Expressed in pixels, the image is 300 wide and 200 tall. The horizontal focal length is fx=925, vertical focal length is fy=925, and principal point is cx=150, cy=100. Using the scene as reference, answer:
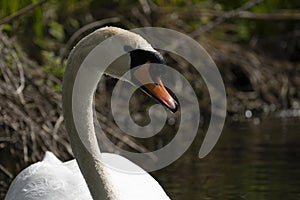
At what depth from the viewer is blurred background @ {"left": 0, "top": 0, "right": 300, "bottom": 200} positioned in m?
7.62

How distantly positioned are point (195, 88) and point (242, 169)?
4.38 meters

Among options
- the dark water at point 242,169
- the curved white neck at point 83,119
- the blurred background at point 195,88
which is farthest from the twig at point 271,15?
the curved white neck at point 83,119

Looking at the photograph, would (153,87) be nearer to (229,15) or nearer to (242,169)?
(242,169)

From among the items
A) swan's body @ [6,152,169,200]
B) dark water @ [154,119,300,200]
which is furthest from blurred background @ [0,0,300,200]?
swan's body @ [6,152,169,200]

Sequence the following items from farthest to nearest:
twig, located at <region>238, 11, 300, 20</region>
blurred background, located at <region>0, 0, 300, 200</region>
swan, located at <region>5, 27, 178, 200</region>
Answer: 1. twig, located at <region>238, 11, 300, 20</region>
2. blurred background, located at <region>0, 0, 300, 200</region>
3. swan, located at <region>5, 27, 178, 200</region>

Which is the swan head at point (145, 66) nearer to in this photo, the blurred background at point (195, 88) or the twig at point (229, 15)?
the blurred background at point (195, 88)

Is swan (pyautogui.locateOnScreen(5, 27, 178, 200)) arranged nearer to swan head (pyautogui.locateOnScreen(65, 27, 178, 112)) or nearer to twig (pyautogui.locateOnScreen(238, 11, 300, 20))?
swan head (pyautogui.locateOnScreen(65, 27, 178, 112))

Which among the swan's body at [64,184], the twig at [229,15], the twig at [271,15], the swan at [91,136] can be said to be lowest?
the twig at [271,15]

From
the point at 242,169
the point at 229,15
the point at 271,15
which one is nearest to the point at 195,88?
the point at 271,15

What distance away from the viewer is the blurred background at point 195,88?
300 inches

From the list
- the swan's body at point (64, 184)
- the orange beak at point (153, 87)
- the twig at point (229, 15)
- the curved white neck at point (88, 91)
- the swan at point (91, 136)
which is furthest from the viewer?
the twig at point (229, 15)

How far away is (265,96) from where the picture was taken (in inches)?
495

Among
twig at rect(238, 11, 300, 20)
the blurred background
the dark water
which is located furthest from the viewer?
twig at rect(238, 11, 300, 20)

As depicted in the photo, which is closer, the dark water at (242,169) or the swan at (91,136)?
the swan at (91,136)
